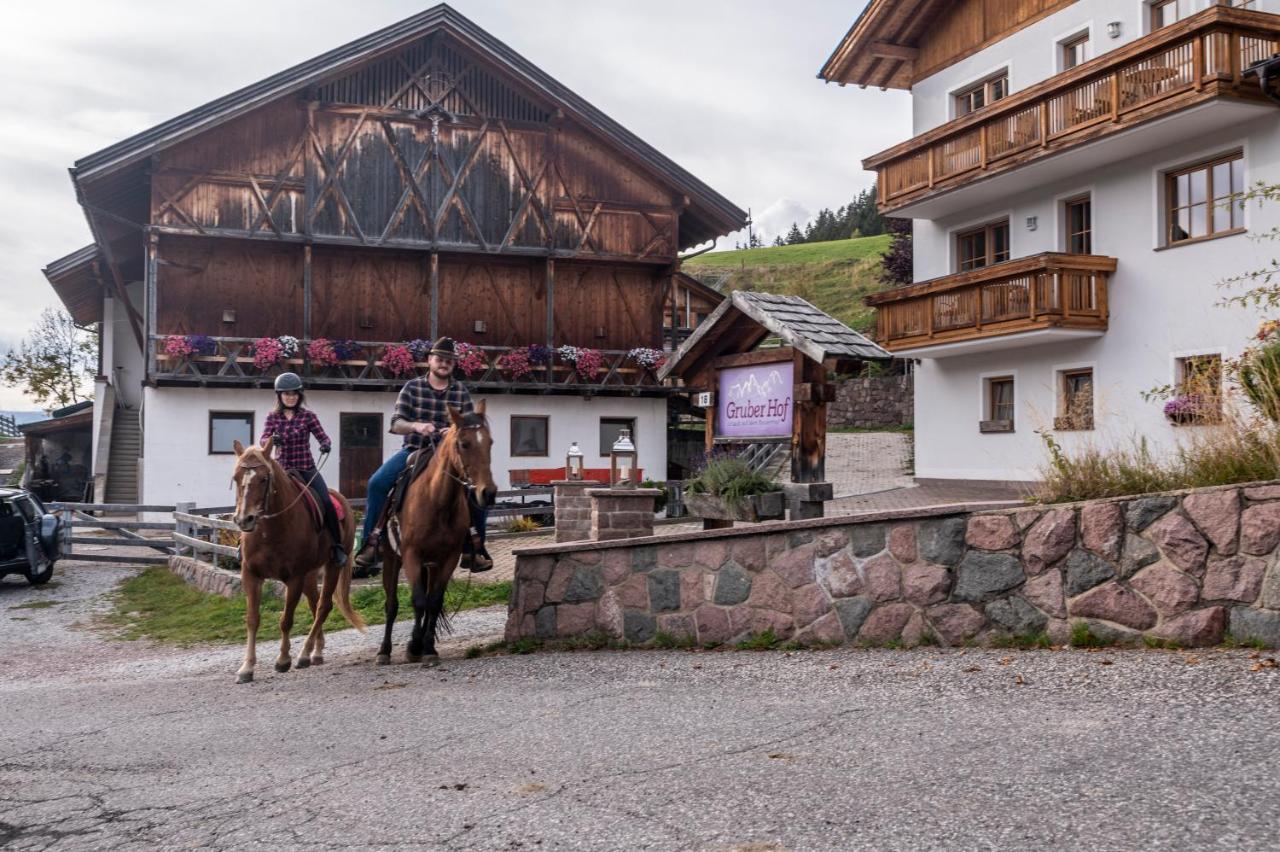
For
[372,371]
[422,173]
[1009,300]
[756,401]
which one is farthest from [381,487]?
[422,173]

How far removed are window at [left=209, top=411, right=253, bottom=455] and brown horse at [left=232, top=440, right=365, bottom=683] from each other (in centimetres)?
1998

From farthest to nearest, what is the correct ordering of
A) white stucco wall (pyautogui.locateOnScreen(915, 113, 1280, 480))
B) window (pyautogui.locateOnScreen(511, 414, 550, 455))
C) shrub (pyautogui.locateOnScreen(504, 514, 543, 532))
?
window (pyautogui.locateOnScreen(511, 414, 550, 455)) → shrub (pyautogui.locateOnScreen(504, 514, 543, 532)) → white stucco wall (pyautogui.locateOnScreen(915, 113, 1280, 480))

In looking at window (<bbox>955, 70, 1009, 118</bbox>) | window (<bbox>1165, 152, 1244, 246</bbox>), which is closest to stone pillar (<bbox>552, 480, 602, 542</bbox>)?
window (<bbox>1165, 152, 1244, 246</bbox>)

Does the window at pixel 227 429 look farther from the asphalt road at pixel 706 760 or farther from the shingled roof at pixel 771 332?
the asphalt road at pixel 706 760

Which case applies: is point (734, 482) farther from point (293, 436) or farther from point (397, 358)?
point (397, 358)

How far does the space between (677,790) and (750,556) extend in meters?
4.06

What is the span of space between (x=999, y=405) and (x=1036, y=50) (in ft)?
26.6

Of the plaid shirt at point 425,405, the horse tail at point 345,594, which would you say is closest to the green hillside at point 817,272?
the horse tail at point 345,594

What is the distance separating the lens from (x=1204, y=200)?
22297mm

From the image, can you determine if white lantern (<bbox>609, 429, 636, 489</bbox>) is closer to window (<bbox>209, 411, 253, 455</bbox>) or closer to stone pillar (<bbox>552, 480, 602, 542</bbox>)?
stone pillar (<bbox>552, 480, 602, 542</bbox>)

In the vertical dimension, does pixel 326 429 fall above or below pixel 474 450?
above

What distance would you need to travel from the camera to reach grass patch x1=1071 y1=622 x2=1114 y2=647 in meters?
7.26

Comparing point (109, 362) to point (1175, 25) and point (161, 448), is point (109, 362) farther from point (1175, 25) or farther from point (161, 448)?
point (1175, 25)

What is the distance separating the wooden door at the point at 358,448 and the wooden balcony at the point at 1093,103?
47.7 ft
